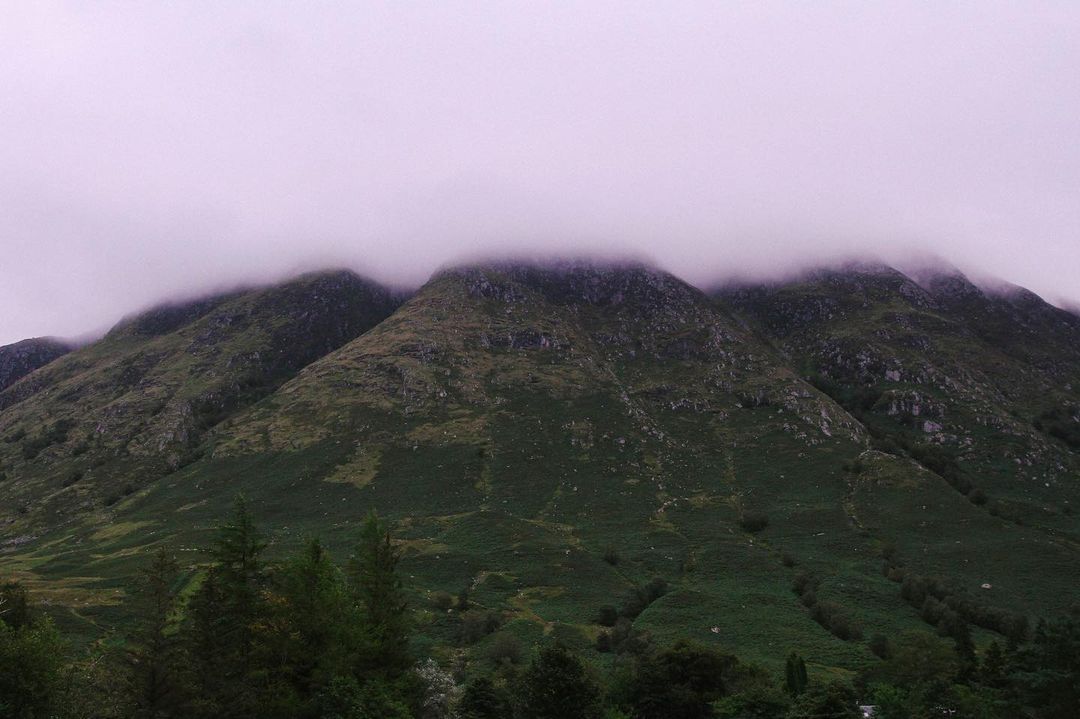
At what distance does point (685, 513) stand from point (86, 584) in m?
132

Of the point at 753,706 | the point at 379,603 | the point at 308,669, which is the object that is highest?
the point at 379,603

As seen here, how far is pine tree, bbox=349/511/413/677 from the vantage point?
158 feet

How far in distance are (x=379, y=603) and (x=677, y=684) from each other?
28965 millimetres

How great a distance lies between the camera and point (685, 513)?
580ft

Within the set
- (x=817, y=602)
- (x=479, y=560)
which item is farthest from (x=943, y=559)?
(x=479, y=560)

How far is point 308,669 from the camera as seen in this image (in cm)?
4381

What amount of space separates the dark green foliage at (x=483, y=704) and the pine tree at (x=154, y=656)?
2037 cm

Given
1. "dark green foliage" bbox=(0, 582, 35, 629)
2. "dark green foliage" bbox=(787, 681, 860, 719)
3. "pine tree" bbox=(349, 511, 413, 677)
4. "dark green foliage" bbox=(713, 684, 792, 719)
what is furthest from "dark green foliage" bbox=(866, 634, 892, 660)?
"dark green foliage" bbox=(0, 582, 35, 629)

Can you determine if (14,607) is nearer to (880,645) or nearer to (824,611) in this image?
(880,645)

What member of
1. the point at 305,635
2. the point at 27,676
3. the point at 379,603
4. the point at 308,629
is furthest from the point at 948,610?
the point at 27,676

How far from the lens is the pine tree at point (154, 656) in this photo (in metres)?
37.8

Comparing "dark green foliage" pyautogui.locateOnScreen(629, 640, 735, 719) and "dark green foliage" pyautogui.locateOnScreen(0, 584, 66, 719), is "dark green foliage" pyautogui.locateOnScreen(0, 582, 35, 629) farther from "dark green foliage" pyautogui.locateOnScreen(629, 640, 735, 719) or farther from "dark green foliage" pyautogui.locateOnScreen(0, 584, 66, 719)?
"dark green foliage" pyautogui.locateOnScreen(629, 640, 735, 719)

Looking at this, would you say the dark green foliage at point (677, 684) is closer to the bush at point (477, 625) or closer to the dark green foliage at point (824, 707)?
the dark green foliage at point (824, 707)

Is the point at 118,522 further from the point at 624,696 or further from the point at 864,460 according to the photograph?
the point at 864,460
